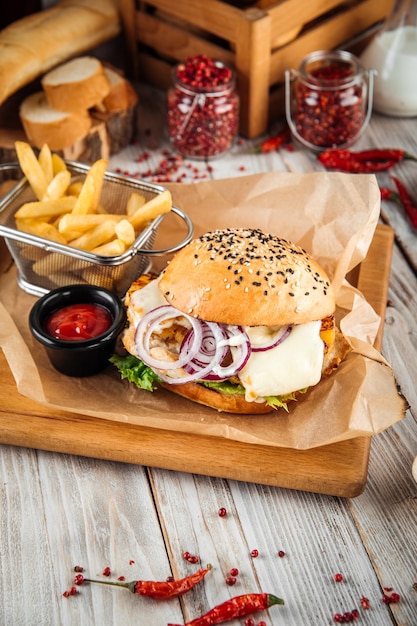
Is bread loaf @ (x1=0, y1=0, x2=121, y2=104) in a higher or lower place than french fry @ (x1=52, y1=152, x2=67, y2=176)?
higher

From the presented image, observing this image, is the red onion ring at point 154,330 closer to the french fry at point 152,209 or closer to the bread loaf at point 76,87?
the french fry at point 152,209

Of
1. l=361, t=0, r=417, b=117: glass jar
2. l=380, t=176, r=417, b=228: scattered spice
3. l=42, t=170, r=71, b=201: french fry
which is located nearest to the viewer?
l=42, t=170, r=71, b=201: french fry

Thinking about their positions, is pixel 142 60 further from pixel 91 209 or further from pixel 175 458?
pixel 175 458

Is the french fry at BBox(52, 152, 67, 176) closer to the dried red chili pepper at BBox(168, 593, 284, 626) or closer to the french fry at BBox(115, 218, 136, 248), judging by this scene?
the french fry at BBox(115, 218, 136, 248)

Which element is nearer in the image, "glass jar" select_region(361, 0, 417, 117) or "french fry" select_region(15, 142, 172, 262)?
"french fry" select_region(15, 142, 172, 262)

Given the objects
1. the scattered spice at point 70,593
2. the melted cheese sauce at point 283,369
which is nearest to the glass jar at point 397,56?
the melted cheese sauce at point 283,369

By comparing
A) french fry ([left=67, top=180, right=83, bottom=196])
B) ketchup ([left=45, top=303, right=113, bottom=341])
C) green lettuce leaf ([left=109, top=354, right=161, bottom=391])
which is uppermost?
french fry ([left=67, top=180, right=83, bottom=196])

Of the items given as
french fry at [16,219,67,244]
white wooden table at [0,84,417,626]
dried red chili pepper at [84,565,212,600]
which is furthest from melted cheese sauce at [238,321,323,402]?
french fry at [16,219,67,244]

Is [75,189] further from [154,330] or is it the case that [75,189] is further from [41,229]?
[154,330]
